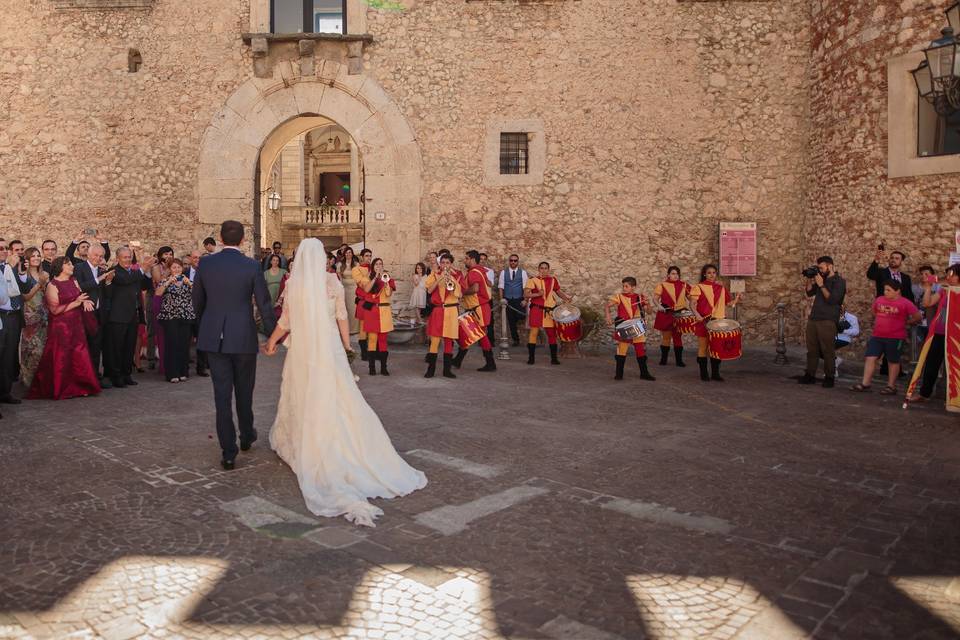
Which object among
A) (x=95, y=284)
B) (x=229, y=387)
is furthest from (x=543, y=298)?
(x=229, y=387)

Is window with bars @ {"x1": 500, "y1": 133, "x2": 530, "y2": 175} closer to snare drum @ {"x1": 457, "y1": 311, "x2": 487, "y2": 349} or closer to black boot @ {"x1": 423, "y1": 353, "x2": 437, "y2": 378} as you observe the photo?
snare drum @ {"x1": 457, "y1": 311, "x2": 487, "y2": 349}

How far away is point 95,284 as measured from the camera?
30.9 ft

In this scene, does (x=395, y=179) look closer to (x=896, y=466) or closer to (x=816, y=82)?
(x=816, y=82)

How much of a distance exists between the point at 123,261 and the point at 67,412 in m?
2.53

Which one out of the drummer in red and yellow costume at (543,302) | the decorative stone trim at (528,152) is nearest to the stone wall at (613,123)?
the decorative stone trim at (528,152)

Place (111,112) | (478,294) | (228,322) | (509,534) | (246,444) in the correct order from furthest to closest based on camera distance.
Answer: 1. (111,112)
2. (478,294)
3. (246,444)
4. (228,322)
5. (509,534)

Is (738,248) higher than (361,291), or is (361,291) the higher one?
(738,248)

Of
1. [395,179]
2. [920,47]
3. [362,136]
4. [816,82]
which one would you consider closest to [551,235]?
[395,179]

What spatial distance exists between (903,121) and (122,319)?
1141 cm

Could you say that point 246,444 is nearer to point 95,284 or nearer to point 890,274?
point 95,284

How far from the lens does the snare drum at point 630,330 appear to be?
1018 cm

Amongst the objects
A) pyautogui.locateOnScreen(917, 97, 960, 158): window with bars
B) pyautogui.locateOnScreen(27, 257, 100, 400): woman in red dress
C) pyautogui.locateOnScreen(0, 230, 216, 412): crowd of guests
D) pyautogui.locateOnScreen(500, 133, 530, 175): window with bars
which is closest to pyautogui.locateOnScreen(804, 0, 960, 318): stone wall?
pyautogui.locateOnScreen(917, 97, 960, 158): window with bars

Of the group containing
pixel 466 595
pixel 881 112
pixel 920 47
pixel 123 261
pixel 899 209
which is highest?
pixel 920 47

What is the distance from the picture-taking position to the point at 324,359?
5555 millimetres
